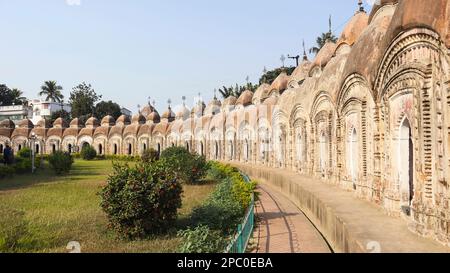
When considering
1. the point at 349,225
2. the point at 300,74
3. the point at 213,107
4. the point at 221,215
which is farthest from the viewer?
the point at 213,107

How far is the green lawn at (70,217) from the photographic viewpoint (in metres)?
8.21

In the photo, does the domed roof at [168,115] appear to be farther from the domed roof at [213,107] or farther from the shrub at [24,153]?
the shrub at [24,153]

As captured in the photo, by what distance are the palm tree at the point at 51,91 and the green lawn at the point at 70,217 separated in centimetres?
6682

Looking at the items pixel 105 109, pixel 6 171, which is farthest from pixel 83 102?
pixel 6 171

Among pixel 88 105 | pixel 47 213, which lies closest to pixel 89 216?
pixel 47 213

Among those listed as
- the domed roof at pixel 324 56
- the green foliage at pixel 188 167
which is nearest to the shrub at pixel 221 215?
the green foliage at pixel 188 167

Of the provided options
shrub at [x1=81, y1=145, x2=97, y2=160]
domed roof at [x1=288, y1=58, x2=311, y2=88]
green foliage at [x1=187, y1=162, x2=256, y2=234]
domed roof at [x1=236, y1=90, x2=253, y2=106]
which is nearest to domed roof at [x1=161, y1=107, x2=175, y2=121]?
shrub at [x1=81, y1=145, x2=97, y2=160]

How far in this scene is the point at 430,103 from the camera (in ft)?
23.1

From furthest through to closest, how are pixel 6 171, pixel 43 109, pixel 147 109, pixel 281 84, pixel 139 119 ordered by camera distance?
pixel 43 109
pixel 147 109
pixel 139 119
pixel 281 84
pixel 6 171

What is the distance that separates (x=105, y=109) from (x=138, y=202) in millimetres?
64978

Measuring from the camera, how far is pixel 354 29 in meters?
16.6

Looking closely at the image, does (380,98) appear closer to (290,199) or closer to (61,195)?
(290,199)

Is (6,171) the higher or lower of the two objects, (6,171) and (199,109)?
the lower

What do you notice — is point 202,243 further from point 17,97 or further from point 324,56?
point 17,97
